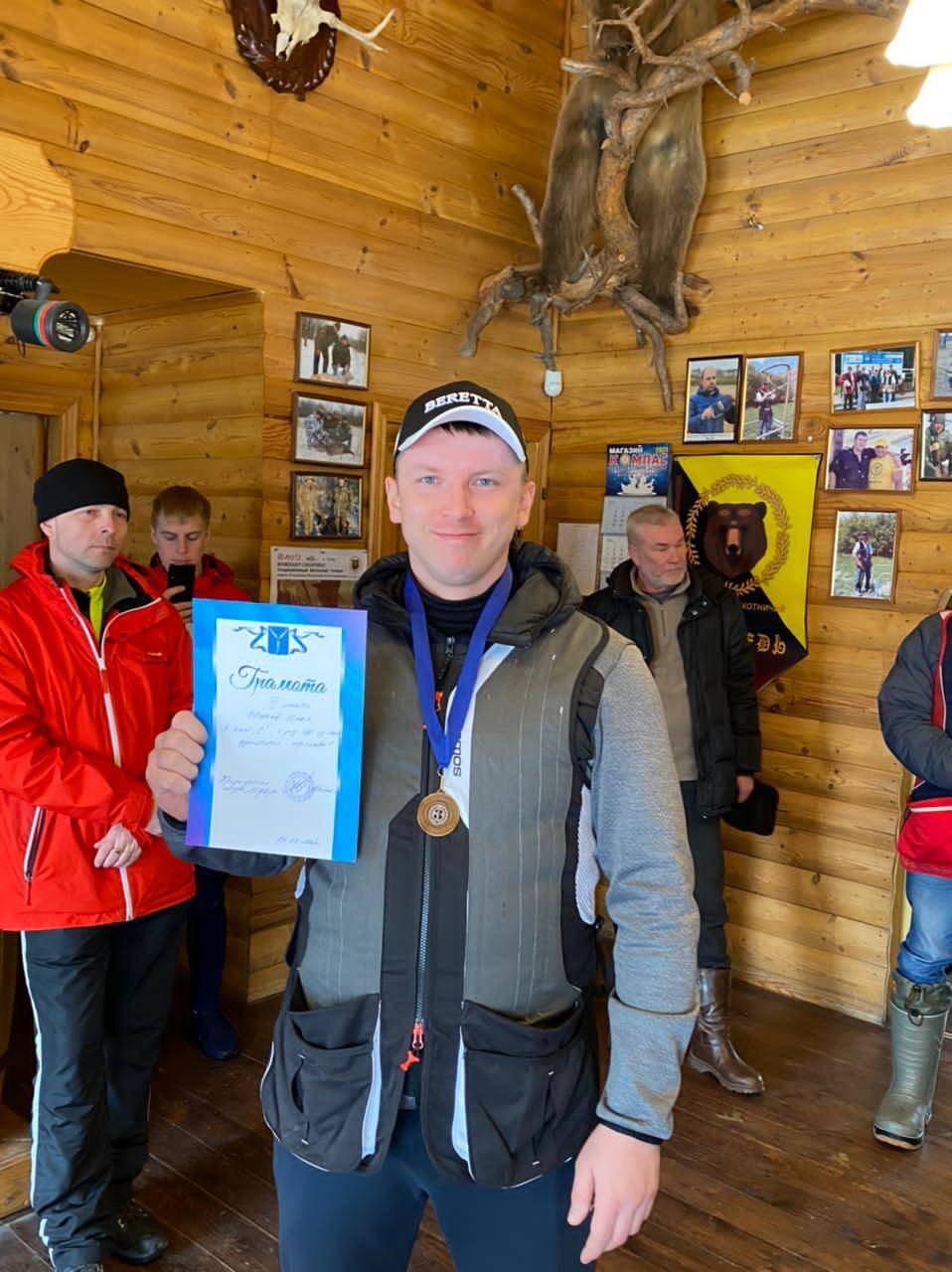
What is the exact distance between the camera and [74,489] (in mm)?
2158

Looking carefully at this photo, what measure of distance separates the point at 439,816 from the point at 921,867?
6.28 ft

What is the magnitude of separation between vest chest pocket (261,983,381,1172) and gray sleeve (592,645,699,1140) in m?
0.27

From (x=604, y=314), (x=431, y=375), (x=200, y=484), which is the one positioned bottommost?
(x=200, y=484)

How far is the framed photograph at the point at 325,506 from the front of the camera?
3468 mm

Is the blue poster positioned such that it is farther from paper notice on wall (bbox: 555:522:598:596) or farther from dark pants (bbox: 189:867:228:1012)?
dark pants (bbox: 189:867:228:1012)

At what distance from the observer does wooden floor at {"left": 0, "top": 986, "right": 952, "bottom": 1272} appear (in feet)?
7.59

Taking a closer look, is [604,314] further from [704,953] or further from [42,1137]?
[42,1137]

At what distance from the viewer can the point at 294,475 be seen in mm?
3455

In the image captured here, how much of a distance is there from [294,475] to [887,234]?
2.09 meters

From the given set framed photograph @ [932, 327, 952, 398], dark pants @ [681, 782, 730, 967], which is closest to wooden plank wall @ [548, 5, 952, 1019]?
framed photograph @ [932, 327, 952, 398]

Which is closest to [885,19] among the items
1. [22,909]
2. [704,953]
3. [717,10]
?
[717,10]

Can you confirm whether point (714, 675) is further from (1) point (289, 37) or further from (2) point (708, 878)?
(1) point (289, 37)

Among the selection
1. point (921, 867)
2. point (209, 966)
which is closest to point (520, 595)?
point (921, 867)

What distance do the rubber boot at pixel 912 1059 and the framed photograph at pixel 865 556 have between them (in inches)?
51.3
